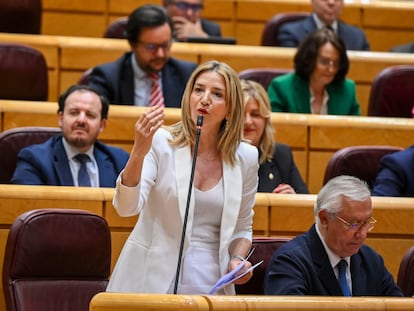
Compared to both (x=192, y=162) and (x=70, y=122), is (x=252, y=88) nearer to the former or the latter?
(x=70, y=122)

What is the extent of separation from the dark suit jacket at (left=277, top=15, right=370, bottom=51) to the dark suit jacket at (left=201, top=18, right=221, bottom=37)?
25 cm

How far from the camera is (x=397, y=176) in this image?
300 centimetres

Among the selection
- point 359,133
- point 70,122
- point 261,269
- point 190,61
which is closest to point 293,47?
point 190,61

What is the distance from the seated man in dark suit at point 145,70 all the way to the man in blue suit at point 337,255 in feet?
4.47

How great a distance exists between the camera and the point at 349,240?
7.39 ft

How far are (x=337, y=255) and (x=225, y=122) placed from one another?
36cm

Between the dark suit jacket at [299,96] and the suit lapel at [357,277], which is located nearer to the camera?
the suit lapel at [357,277]

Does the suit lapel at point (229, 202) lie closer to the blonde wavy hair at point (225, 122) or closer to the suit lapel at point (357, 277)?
the blonde wavy hair at point (225, 122)

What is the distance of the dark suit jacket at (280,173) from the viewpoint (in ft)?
10.1

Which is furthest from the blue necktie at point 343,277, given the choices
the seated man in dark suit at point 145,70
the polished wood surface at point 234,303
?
the seated man in dark suit at point 145,70

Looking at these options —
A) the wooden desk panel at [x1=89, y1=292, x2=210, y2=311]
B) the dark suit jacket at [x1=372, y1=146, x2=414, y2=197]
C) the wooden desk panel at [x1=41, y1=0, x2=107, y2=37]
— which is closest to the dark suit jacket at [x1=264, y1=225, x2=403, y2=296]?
the wooden desk panel at [x1=89, y1=292, x2=210, y2=311]

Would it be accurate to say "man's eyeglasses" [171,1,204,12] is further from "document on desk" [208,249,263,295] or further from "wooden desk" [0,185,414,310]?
"document on desk" [208,249,263,295]

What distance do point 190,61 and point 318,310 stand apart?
2.30 meters

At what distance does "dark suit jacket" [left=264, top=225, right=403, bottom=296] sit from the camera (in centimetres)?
219
